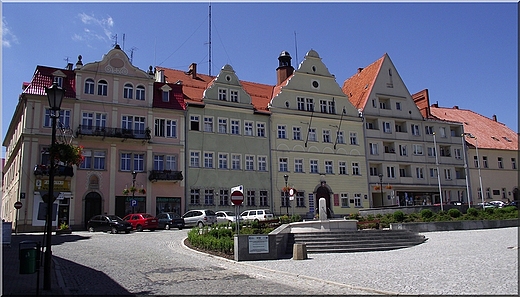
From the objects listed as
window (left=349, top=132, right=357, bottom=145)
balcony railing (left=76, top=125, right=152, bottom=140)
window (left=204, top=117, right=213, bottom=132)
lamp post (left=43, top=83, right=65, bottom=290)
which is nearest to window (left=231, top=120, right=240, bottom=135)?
window (left=204, top=117, right=213, bottom=132)

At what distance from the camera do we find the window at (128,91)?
1587 inches

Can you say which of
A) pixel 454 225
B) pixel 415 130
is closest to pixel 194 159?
pixel 454 225

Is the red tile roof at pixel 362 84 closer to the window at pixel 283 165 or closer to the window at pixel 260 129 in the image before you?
the window at pixel 283 165

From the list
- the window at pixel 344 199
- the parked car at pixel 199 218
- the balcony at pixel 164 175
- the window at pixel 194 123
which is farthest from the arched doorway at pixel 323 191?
the parked car at pixel 199 218

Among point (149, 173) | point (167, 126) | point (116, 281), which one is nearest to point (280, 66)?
point (167, 126)

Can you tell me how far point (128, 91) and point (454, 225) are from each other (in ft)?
92.7

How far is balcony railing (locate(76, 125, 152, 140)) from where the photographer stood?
37406 millimetres

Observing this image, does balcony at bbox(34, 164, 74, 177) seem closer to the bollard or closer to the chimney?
the bollard

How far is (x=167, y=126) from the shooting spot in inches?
1633

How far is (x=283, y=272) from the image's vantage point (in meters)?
14.3

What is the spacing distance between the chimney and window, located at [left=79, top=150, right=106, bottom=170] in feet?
74.5

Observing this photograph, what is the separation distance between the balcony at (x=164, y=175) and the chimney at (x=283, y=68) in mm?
18828

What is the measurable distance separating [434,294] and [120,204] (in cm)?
3218

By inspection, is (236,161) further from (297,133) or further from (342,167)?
(342,167)
